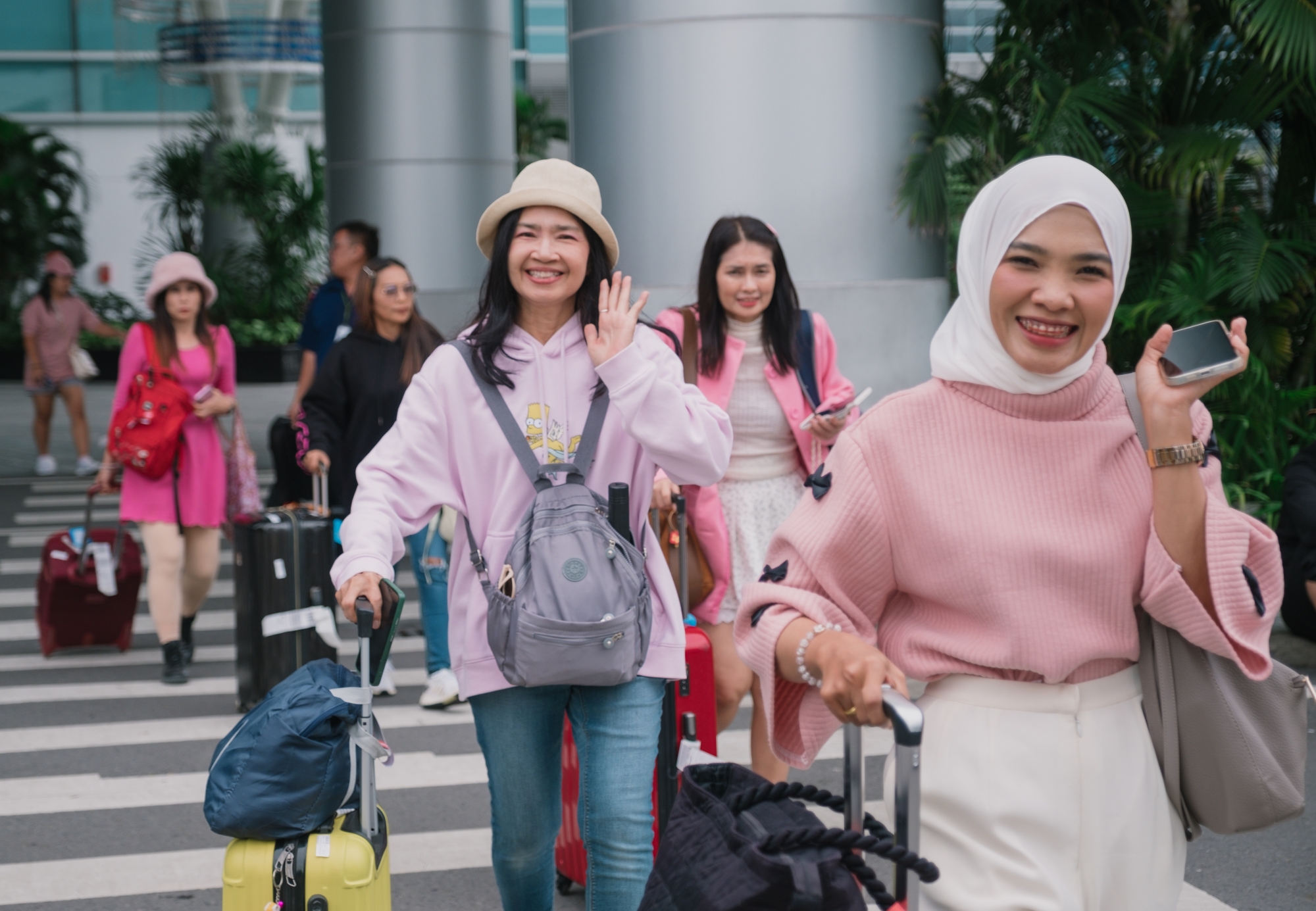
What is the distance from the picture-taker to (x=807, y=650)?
6.99 feet

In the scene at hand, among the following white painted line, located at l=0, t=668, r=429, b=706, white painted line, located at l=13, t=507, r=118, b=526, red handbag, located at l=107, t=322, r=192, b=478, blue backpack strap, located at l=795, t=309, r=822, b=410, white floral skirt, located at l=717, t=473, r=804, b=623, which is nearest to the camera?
white floral skirt, located at l=717, t=473, r=804, b=623

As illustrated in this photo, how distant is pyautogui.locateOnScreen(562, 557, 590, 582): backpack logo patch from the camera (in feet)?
9.81

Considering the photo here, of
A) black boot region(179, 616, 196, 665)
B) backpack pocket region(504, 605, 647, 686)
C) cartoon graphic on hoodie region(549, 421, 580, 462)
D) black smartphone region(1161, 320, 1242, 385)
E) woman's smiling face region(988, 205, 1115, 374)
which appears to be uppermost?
woman's smiling face region(988, 205, 1115, 374)

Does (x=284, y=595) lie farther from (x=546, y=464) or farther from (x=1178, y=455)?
(x=1178, y=455)

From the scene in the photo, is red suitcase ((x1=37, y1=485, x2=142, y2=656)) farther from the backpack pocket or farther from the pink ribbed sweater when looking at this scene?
the pink ribbed sweater

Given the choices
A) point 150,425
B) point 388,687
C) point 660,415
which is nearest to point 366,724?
point 660,415

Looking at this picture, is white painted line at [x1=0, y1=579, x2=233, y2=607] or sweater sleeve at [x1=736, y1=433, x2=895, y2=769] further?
white painted line at [x1=0, y1=579, x2=233, y2=607]

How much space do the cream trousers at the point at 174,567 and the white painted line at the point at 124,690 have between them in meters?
0.25

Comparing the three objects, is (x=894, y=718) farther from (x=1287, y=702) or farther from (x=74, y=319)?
(x=74, y=319)

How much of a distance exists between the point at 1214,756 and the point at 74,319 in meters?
14.0

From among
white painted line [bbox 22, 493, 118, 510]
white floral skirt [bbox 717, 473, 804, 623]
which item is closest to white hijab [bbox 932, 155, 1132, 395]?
white floral skirt [bbox 717, 473, 804, 623]

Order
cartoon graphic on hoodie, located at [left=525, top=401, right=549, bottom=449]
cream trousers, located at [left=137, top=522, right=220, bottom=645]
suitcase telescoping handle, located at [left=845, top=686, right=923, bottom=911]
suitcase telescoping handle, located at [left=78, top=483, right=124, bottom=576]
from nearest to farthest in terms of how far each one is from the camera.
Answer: suitcase telescoping handle, located at [left=845, top=686, right=923, bottom=911] → cartoon graphic on hoodie, located at [left=525, top=401, right=549, bottom=449] → cream trousers, located at [left=137, top=522, right=220, bottom=645] → suitcase telescoping handle, located at [left=78, top=483, right=124, bottom=576]

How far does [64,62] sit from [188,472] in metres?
29.3

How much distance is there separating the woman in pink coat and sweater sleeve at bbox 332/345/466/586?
1.62 meters
